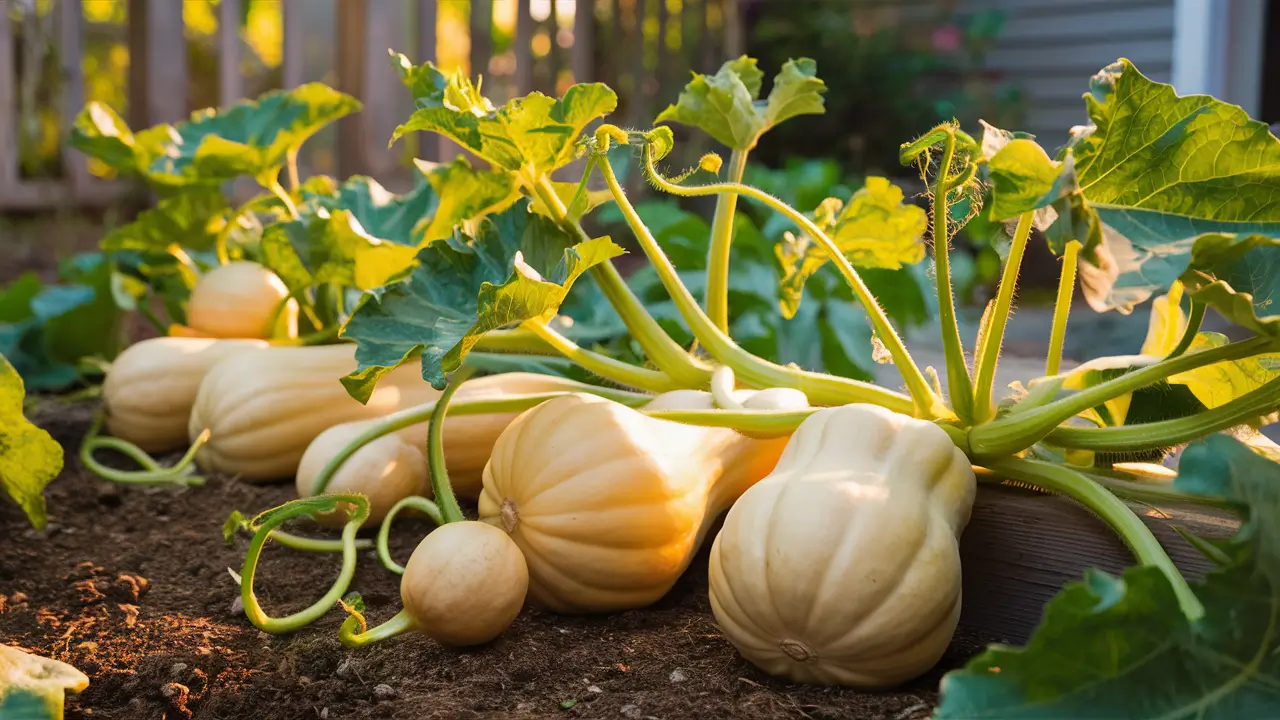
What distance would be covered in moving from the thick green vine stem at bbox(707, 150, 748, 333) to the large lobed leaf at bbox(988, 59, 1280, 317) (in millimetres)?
511

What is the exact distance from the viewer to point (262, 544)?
1.29 metres

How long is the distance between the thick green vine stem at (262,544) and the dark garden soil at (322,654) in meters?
0.03

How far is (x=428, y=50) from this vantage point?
4137 millimetres

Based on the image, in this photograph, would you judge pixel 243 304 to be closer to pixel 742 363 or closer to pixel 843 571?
pixel 742 363

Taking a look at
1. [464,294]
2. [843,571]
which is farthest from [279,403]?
[843,571]

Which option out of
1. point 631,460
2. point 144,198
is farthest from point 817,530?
point 144,198

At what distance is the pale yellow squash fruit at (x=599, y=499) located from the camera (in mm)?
1268

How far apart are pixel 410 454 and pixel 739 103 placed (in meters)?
0.71

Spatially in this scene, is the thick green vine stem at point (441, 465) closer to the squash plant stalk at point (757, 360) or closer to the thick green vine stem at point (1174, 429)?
the squash plant stalk at point (757, 360)

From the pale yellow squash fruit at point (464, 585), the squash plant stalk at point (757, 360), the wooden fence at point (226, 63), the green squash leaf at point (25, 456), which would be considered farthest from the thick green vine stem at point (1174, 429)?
the wooden fence at point (226, 63)

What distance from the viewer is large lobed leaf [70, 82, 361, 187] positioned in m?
2.07

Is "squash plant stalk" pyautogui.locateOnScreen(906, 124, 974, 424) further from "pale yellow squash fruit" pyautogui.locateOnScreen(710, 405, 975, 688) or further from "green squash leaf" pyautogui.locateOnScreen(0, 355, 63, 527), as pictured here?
"green squash leaf" pyautogui.locateOnScreen(0, 355, 63, 527)

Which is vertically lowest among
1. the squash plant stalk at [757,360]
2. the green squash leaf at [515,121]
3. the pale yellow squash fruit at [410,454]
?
the pale yellow squash fruit at [410,454]

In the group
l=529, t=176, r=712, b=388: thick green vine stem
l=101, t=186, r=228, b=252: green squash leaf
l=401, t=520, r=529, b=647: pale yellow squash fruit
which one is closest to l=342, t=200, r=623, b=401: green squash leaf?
l=529, t=176, r=712, b=388: thick green vine stem
